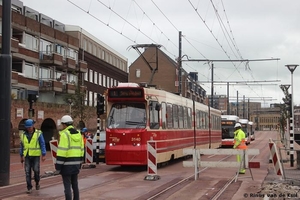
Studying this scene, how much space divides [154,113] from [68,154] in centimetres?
1069

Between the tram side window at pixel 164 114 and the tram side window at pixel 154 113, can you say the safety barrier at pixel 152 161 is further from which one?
the tram side window at pixel 164 114

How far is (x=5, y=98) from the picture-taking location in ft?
47.9

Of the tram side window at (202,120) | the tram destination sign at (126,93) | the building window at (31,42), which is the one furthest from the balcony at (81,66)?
the tram destination sign at (126,93)

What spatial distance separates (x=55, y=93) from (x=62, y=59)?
149 inches

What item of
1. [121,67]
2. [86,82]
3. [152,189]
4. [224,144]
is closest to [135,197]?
[152,189]

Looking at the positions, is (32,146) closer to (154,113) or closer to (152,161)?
(152,161)

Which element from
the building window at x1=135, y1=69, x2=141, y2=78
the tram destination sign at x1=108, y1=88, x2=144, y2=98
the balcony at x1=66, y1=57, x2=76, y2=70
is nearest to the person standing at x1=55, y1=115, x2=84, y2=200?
the tram destination sign at x1=108, y1=88, x2=144, y2=98

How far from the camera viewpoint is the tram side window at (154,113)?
19.8m

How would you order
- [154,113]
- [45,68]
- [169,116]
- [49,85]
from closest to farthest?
1. [154,113]
2. [169,116]
3. [49,85]
4. [45,68]

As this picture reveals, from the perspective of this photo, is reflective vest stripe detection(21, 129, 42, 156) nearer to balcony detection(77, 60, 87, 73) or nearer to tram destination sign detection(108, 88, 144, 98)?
tram destination sign detection(108, 88, 144, 98)

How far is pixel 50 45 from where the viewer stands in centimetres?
5175

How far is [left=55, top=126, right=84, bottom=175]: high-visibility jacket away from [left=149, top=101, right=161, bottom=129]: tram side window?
10.1 meters

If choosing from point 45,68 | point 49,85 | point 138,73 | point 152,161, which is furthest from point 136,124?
point 138,73

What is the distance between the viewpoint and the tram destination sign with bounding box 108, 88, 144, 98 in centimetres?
1959
